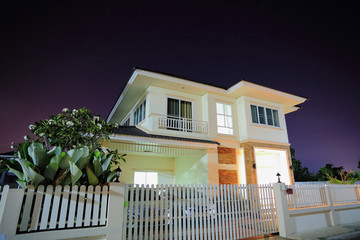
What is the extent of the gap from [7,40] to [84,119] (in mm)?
8870

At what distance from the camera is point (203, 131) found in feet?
38.0

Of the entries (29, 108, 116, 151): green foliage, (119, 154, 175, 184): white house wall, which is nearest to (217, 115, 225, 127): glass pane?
(119, 154, 175, 184): white house wall

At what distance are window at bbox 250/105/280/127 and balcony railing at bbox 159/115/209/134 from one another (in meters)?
3.50

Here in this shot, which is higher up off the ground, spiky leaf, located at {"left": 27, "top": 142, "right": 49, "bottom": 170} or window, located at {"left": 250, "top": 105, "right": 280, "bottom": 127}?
window, located at {"left": 250, "top": 105, "right": 280, "bottom": 127}

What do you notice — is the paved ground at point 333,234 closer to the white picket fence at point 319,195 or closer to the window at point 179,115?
the white picket fence at point 319,195

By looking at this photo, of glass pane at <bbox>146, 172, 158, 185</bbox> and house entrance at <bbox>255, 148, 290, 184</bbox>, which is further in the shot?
house entrance at <bbox>255, 148, 290, 184</bbox>


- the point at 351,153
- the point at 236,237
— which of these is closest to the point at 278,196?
the point at 236,237

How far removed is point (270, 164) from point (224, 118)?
509cm

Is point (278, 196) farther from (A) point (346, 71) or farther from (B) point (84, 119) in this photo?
(A) point (346, 71)

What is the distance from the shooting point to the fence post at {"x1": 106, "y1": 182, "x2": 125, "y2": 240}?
410 centimetres

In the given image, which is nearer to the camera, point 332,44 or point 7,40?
point 7,40

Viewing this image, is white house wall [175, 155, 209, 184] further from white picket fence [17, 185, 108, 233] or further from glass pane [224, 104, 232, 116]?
white picket fence [17, 185, 108, 233]

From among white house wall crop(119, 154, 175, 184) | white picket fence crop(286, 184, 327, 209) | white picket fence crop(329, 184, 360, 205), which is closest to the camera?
white picket fence crop(286, 184, 327, 209)

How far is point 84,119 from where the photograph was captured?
563 centimetres
